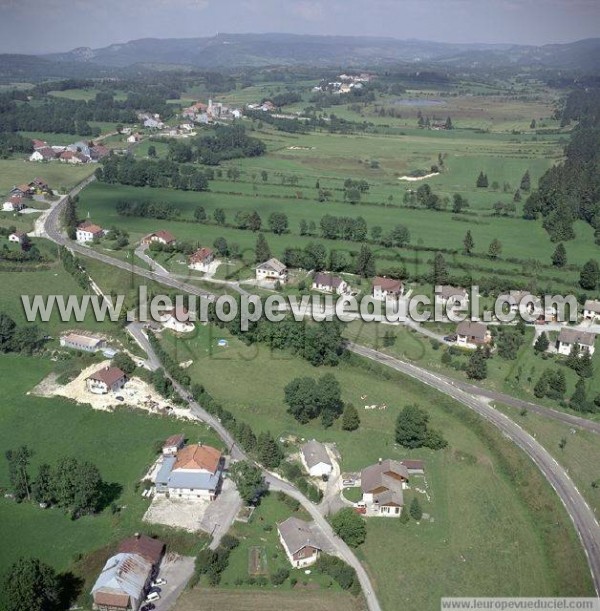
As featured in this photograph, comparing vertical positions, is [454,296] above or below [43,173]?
below

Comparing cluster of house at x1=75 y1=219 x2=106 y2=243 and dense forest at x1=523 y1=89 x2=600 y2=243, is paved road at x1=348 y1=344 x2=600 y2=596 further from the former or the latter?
cluster of house at x1=75 y1=219 x2=106 y2=243

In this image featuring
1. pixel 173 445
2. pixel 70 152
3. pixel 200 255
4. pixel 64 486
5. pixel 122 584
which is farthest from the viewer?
pixel 70 152

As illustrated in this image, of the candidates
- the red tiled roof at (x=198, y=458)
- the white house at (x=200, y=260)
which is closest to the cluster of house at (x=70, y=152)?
the white house at (x=200, y=260)

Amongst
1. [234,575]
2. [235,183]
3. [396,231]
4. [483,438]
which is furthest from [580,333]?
[235,183]

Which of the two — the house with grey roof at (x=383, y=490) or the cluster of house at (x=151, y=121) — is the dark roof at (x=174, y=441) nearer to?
the house with grey roof at (x=383, y=490)

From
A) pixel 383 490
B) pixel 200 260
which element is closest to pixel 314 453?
pixel 383 490

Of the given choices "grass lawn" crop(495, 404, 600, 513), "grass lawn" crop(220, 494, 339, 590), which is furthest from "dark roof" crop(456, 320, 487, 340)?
"grass lawn" crop(220, 494, 339, 590)

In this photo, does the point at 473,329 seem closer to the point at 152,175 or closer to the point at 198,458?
the point at 198,458

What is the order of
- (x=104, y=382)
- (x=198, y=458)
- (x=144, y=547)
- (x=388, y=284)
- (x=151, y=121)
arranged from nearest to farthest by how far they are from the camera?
(x=144, y=547), (x=198, y=458), (x=104, y=382), (x=388, y=284), (x=151, y=121)
